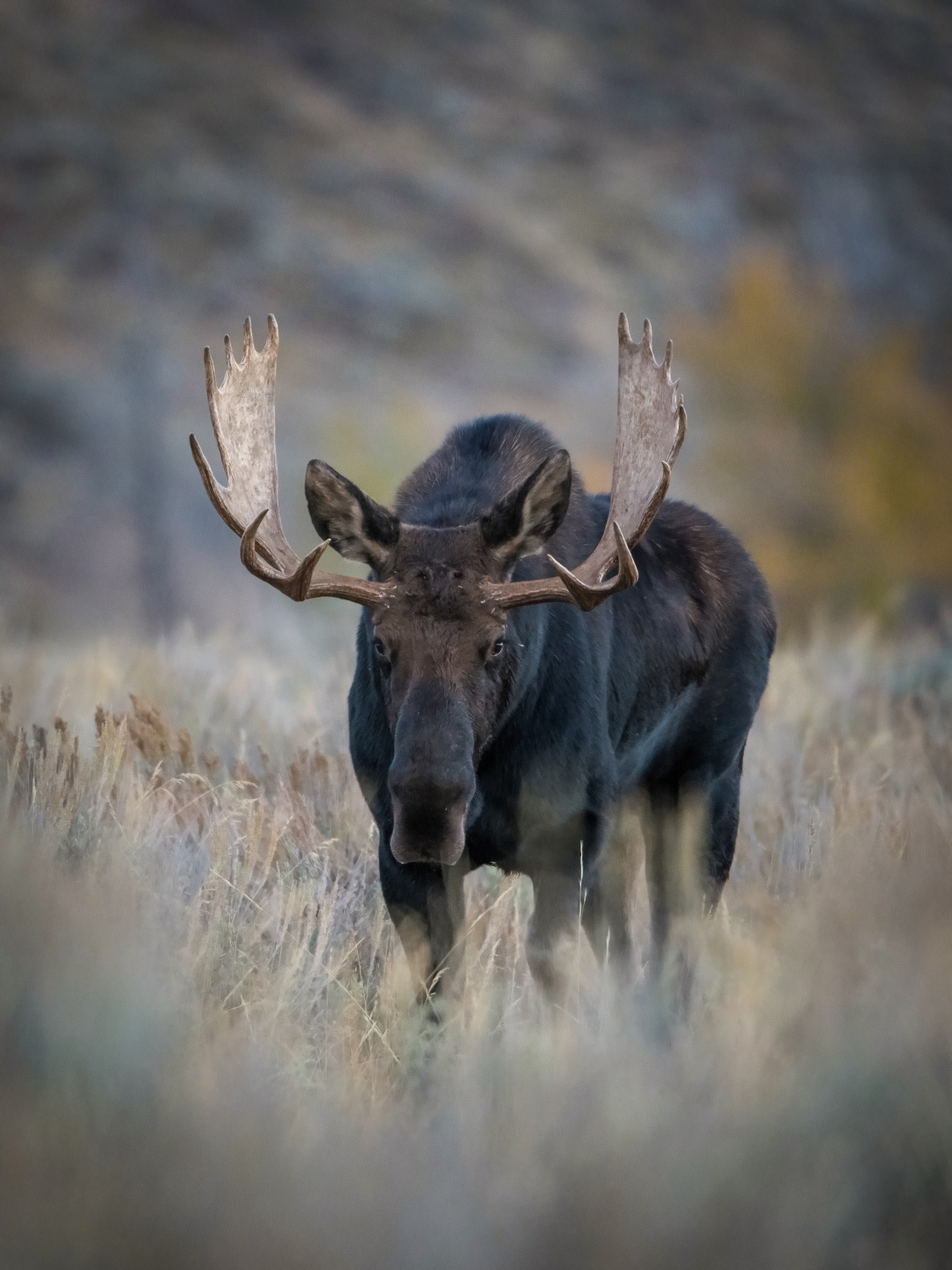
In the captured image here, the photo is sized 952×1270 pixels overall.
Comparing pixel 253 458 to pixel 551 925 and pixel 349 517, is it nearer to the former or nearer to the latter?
pixel 349 517

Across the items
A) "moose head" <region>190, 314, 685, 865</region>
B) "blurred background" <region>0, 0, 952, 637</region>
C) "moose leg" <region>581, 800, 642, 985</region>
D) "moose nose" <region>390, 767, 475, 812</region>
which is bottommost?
"moose leg" <region>581, 800, 642, 985</region>

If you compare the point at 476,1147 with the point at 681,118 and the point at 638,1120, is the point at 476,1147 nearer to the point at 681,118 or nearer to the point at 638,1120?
the point at 638,1120

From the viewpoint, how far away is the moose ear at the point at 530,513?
4160 mm

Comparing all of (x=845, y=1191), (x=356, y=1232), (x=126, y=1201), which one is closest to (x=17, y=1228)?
(x=126, y=1201)

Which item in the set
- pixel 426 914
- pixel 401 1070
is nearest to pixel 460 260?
pixel 426 914

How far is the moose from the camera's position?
13.1ft

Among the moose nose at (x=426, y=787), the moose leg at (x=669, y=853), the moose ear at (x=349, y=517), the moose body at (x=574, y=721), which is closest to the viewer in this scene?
the moose nose at (x=426, y=787)

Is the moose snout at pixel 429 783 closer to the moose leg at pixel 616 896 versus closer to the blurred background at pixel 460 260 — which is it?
the moose leg at pixel 616 896

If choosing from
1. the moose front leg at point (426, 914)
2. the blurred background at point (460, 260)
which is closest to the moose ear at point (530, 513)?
the moose front leg at point (426, 914)

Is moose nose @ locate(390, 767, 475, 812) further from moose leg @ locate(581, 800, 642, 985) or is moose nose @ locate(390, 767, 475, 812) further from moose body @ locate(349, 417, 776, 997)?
moose leg @ locate(581, 800, 642, 985)

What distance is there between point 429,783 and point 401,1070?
737 mm

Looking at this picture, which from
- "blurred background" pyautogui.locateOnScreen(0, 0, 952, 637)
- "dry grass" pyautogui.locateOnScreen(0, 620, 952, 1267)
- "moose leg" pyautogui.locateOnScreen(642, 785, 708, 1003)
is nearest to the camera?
"dry grass" pyautogui.locateOnScreen(0, 620, 952, 1267)

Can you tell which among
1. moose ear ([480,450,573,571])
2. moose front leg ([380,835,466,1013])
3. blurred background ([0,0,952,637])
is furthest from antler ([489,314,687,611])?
blurred background ([0,0,952,637])

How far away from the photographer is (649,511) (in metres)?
4.40
